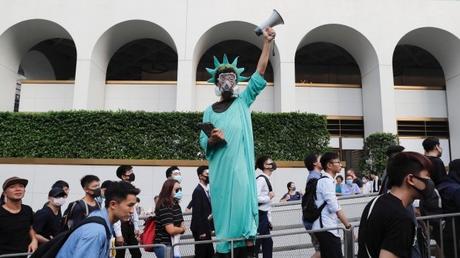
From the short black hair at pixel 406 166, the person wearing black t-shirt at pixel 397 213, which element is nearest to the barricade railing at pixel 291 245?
the person wearing black t-shirt at pixel 397 213

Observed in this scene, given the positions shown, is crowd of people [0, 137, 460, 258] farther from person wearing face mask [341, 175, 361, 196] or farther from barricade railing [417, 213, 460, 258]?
person wearing face mask [341, 175, 361, 196]

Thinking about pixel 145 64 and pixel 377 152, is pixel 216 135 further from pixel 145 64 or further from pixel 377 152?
pixel 145 64

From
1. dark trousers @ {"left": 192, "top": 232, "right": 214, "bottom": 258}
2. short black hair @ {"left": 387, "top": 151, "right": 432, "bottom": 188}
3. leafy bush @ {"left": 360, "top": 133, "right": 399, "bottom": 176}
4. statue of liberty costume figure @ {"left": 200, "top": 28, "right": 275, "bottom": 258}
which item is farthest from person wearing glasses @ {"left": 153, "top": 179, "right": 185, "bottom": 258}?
leafy bush @ {"left": 360, "top": 133, "right": 399, "bottom": 176}

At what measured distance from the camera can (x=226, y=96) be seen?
3.69 metres

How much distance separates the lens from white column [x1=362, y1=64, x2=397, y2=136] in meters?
16.8

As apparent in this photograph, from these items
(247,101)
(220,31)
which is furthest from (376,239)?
(220,31)

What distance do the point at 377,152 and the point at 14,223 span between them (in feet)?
44.7

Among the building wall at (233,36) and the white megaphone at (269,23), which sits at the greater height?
the building wall at (233,36)

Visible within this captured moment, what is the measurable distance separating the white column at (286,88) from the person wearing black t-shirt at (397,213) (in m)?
13.9

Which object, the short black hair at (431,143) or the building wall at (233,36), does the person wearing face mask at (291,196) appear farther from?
the short black hair at (431,143)

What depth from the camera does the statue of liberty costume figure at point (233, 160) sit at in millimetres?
3211

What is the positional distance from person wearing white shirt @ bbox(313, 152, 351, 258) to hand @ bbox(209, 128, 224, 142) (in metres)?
2.33

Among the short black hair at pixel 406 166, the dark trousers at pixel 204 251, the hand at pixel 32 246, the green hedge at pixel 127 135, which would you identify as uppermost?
the green hedge at pixel 127 135

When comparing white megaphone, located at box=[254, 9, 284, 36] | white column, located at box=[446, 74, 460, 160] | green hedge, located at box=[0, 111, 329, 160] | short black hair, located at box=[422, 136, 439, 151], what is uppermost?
white column, located at box=[446, 74, 460, 160]
